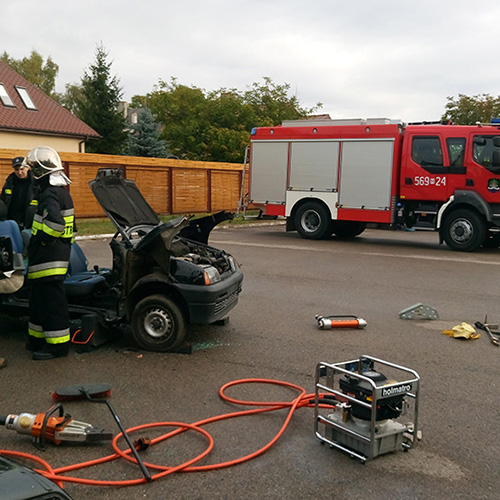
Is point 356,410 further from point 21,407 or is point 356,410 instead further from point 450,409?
point 21,407

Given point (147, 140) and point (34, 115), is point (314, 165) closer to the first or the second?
point (147, 140)

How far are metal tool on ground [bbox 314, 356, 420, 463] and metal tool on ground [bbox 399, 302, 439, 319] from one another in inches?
137

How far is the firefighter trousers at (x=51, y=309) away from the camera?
16.9ft

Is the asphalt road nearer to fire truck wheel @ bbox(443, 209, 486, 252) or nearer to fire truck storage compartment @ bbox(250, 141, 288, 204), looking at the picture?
fire truck wheel @ bbox(443, 209, 486, 252)

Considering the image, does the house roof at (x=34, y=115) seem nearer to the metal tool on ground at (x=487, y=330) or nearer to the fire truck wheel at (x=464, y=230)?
the fire truck wheel at (x=464, y=230)

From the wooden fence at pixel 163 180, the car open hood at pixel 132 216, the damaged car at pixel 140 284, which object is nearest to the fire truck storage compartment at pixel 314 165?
the wooden fence at pixel 163 180

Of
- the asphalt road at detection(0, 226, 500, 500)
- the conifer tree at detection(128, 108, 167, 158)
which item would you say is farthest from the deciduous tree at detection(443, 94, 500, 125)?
the asphalt road at detection(0, 226, 500, 500)

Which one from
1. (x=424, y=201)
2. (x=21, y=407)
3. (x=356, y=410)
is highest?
(x=424, y=201)

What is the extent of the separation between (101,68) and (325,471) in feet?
118

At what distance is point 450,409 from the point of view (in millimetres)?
4242

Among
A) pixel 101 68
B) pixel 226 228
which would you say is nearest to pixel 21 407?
pixel 226 228

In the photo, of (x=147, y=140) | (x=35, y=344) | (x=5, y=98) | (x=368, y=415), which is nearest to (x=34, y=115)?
(x=5, y=98)

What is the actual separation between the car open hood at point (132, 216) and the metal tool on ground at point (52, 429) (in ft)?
6.32

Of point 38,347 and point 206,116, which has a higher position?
point 206,116
